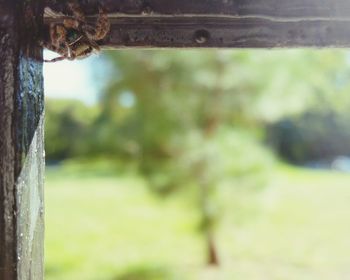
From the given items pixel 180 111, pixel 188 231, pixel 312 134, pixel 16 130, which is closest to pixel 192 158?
pixel 180 111

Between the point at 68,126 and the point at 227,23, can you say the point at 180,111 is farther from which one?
the point at 227,23

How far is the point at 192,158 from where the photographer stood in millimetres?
3004

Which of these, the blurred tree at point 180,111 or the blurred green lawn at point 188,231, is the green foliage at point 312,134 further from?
the blurred tree at point 180,111

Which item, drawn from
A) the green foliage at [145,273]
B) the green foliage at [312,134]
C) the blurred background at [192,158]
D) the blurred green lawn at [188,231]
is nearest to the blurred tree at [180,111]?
the blurred background at [192,158]

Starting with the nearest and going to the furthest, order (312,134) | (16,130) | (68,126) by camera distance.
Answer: (16,130) → (68,126) → (312,134)

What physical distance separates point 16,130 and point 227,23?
225 millimetres

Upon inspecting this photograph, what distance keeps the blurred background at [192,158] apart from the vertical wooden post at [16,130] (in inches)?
79.4

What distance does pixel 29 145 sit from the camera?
0.53 meters

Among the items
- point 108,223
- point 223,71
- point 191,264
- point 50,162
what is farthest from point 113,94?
point 50,162

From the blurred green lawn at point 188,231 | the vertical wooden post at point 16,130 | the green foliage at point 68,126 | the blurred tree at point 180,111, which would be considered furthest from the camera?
the green foliage at point 68,126

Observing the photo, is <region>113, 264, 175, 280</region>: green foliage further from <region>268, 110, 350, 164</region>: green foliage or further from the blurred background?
<region>268, 110, 350, 164</region>: green foliage

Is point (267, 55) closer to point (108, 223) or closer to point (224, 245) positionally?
point (224, 245)

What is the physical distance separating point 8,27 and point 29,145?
0.11 metres

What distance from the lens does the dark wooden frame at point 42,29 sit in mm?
513
